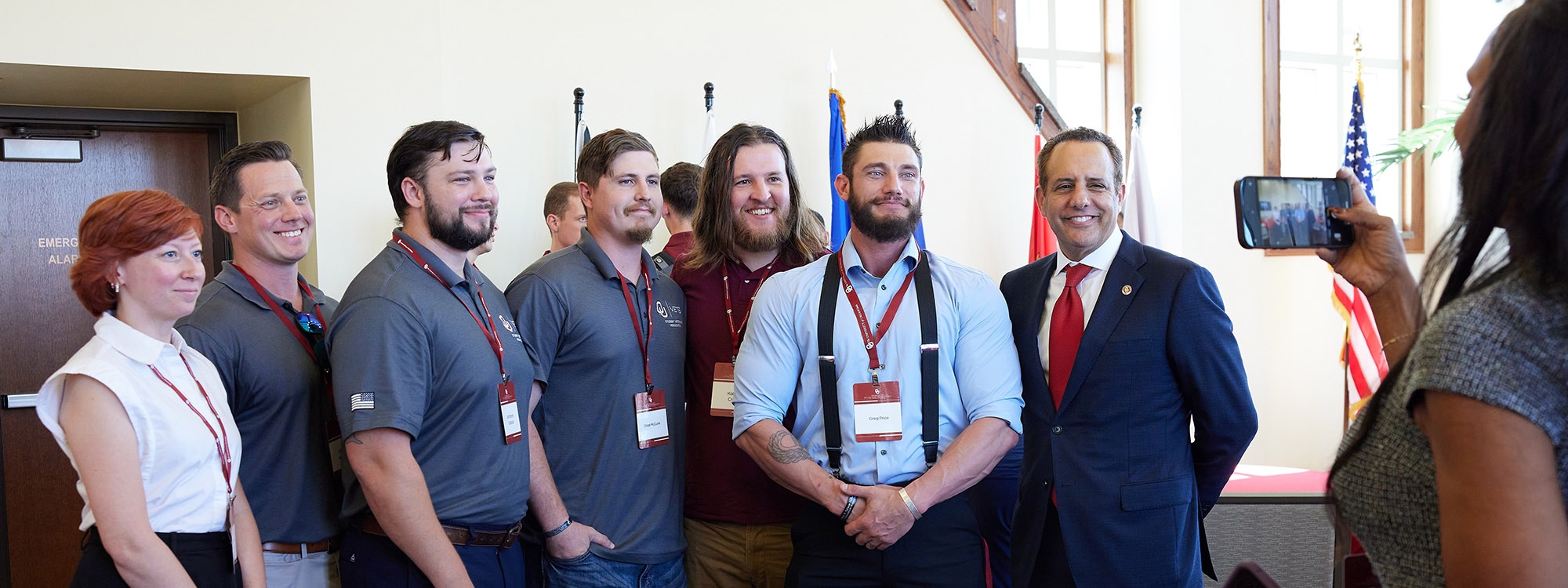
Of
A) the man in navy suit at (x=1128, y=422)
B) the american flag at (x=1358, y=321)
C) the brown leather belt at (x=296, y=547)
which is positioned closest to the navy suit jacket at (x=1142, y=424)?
the man in navy suit at (x=1128, y=422)

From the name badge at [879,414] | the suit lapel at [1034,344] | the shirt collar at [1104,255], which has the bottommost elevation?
the name badge at [879,414]

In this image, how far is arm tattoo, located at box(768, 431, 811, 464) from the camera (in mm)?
2221

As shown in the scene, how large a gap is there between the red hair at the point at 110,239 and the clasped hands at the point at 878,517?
1.49 metres

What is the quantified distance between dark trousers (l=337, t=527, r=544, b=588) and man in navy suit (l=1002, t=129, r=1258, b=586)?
48.0 inches

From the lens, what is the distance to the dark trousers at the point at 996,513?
2.95m

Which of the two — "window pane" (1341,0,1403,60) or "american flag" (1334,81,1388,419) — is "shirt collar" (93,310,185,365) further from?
"window pane" (1341,0,1403,60)

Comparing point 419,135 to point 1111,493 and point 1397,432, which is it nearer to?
point 1111,493

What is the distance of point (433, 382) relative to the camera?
7.16 feet

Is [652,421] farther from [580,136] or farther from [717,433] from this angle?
[580,136]

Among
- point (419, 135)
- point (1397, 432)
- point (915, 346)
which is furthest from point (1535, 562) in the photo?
point (419, 135)

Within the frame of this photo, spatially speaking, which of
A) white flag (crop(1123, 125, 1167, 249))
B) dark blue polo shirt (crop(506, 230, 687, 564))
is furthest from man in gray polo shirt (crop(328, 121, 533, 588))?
white flag (crop(1123, 125, 1167, 249))

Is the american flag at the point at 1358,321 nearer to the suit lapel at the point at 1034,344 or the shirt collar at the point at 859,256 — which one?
the suit lapel at the point at 1034,344

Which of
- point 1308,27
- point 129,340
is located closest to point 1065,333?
point 129,340

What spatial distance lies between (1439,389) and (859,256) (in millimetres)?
1641
